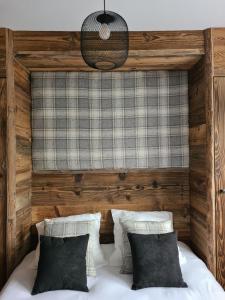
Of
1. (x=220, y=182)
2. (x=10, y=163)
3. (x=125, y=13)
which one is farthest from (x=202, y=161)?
(x=10, y=163)

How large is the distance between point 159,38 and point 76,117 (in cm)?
98

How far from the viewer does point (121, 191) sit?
96.7 inches

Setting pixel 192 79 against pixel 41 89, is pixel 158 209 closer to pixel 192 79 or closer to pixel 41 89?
pixel 192 79

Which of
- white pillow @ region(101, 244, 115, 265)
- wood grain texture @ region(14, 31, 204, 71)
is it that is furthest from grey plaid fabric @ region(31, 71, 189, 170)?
white pillow @ region(101, 244, 115, 265)

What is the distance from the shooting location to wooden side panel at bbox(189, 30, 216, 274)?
2051mm

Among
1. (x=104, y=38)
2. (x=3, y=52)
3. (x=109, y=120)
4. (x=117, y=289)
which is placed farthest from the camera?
(x=109, y=120)

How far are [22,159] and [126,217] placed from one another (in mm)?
1030

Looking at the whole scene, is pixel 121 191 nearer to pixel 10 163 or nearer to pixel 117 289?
pixel 117 289

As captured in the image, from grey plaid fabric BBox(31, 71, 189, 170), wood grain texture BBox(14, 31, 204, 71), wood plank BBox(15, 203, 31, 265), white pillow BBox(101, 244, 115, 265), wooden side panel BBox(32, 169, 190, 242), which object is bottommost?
white pillow BBox(101, 244, 115, 265)

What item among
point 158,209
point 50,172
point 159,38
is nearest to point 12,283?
point 50,172

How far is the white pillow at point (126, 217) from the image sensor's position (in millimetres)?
2125

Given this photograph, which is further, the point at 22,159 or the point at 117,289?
the point at 22,159

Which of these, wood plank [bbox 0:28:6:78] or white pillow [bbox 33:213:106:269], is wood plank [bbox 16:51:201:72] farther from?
white pillow [bbox 33:213:106:269]

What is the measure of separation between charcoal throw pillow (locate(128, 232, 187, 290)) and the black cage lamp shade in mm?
1241
